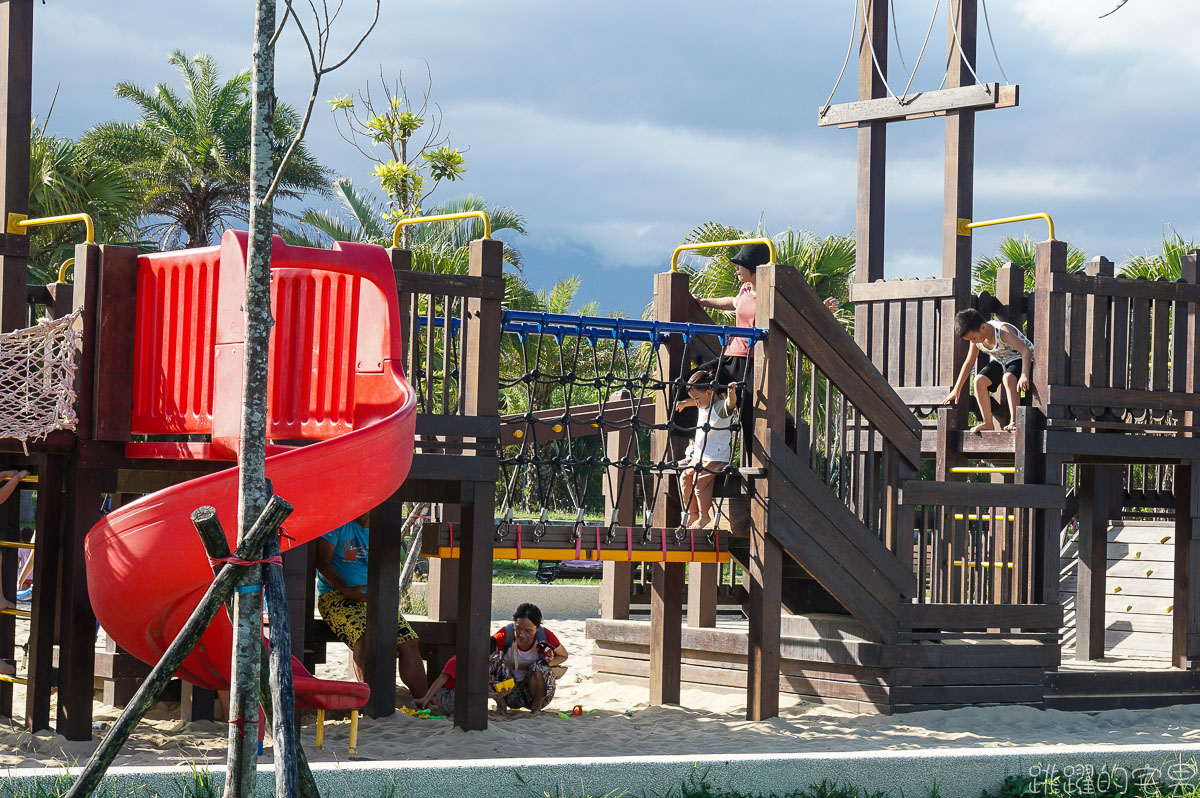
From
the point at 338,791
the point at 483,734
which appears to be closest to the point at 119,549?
the point at 338,791

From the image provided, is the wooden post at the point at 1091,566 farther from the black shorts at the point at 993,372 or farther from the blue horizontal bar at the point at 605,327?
the blue horizontal bar at the point at 605,327

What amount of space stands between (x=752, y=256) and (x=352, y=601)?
3509mm

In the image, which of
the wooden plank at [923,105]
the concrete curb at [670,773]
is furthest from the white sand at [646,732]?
the wooden plank at [923,105]

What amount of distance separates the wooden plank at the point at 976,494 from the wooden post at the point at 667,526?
1575mm

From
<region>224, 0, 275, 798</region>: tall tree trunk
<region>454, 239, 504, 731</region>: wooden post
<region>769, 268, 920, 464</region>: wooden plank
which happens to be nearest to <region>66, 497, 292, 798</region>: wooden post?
<region>224, 0, 275, 798</region>: tall tree trunk

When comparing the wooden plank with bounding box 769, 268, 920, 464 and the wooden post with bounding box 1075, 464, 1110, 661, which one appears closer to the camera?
the wooden plank with bounding box 769, 268, 920, 464

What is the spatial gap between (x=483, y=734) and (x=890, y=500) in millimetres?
3284

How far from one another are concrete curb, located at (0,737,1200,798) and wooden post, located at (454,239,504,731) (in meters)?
2.23

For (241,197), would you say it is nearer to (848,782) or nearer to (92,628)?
(92,628)

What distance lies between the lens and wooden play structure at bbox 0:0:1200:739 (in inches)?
275

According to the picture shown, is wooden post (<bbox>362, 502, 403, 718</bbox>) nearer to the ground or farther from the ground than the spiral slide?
nearer to the ground

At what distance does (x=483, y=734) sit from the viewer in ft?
24.5

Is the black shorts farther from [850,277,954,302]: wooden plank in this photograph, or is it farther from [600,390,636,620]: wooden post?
[600,390,636,620]: wooden post

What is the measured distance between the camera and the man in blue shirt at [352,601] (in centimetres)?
859
